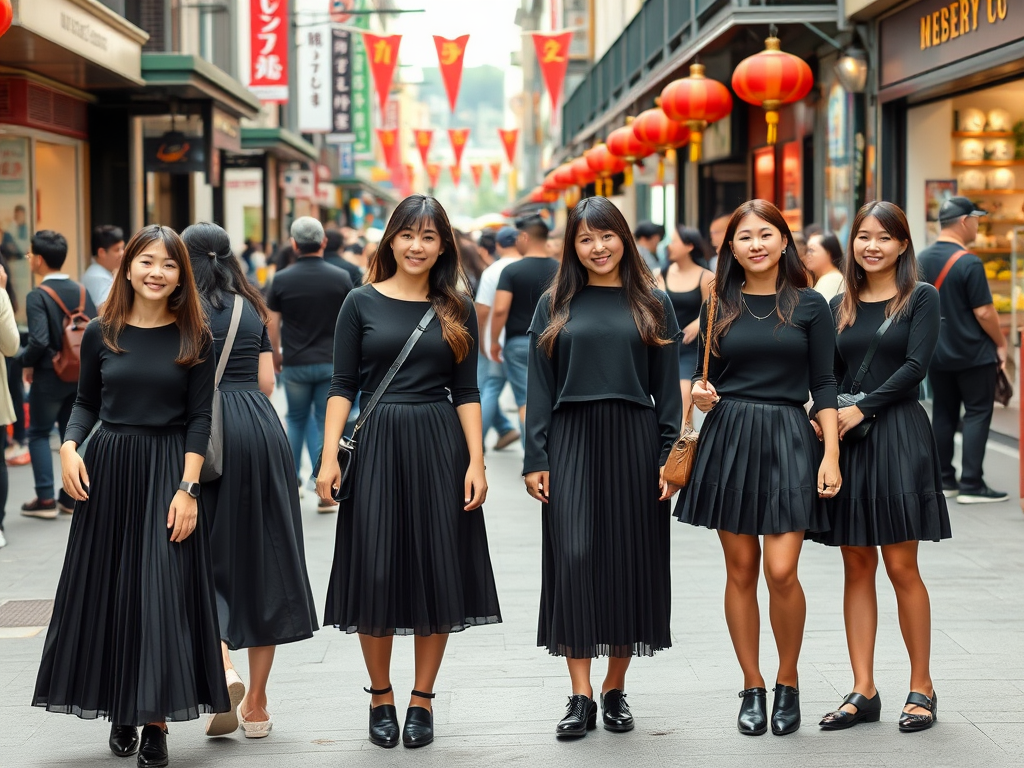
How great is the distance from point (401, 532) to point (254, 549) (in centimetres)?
59

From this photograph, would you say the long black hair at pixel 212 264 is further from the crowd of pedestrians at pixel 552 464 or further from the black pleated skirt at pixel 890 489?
the black pleated skirt at pixel 890 489

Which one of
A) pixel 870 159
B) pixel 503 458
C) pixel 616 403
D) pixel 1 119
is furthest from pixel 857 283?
pixel 1 119

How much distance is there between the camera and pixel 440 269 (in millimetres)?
5094

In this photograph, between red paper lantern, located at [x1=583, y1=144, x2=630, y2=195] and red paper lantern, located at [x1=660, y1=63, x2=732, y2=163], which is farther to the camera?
red paper lantern, located at [x1=583, y1=144, x2=630, y2=195]

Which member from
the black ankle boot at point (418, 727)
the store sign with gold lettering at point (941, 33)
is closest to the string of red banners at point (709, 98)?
the store sign with gold lettering at point (941, 33)

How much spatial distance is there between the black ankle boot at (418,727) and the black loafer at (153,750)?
824mm

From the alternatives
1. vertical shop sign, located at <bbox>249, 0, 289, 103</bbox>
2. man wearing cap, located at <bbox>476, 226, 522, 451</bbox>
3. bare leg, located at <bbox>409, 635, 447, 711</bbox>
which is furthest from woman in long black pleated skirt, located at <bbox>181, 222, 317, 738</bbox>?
vertical shop sign, located at <bbox>249, 0, 289, 103</bbox>

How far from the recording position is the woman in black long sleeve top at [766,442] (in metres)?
4.84

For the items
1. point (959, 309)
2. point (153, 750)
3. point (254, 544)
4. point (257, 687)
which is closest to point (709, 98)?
point (959, 309)

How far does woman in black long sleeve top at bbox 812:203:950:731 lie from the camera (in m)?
4.93

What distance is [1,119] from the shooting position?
45.0 ft

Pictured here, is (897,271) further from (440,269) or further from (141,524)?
(141,524)

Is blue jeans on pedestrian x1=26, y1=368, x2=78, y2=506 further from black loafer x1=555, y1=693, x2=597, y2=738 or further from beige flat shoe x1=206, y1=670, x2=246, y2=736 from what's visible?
black loafer x1=555, y1=693, x2=597, y2=738

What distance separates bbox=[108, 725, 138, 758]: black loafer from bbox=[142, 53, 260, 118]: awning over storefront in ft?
39.3
